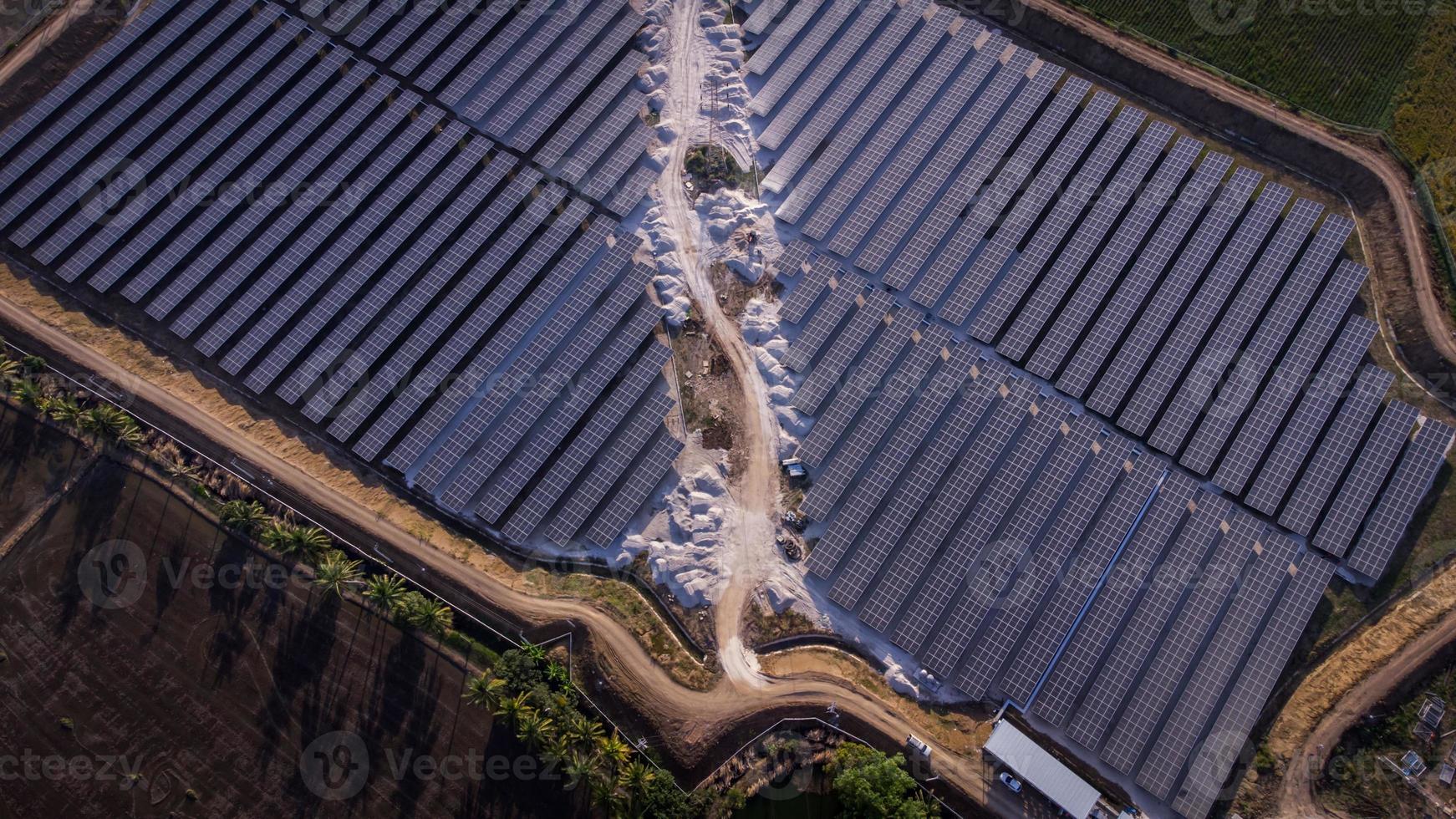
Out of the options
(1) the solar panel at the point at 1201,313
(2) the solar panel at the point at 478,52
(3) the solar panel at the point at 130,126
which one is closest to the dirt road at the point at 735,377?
(2) the solar panel at the point at 478,52

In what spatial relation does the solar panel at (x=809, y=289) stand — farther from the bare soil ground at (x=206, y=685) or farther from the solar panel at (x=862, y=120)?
the bare soil ground at (x=206, y=685)

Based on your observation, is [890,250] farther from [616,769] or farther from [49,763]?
[49,763]

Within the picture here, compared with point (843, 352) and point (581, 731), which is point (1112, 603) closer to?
point (843, 352)

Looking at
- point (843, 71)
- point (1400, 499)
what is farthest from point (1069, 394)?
point (843, 71)

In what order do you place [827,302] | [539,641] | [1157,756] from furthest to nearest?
[827,302]
[539,641]
[1157,756]

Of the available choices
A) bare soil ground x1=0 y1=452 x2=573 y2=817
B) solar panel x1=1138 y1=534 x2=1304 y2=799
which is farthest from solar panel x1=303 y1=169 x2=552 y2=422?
solar panel x1=1138 y1=534 x2=1304 y2=799

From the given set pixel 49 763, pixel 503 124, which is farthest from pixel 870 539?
pixel 49 763
